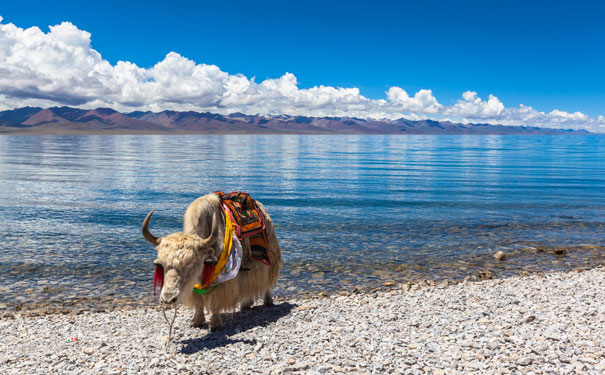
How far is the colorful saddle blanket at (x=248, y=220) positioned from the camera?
233 inches

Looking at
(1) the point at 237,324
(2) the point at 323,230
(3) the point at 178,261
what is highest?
(3) the point at 178,261

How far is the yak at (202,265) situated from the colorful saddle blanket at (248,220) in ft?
0.39

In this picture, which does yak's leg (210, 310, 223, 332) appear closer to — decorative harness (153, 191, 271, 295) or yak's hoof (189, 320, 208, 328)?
yak's hoof (189, 320, 208, 328)

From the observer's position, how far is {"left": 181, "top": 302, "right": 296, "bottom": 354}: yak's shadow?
209 inches

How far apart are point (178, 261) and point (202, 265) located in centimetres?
37

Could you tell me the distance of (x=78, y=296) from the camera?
788 cm

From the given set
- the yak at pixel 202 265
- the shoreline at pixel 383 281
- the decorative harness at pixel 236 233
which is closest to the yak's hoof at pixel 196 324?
the yak at pixel 202 265

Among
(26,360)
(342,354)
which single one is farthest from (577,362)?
(26,360)

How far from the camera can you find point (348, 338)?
5223 mm

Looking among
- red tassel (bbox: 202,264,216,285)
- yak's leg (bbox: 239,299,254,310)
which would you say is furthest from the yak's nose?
yak's leg (bbox: 239,299,254,310)

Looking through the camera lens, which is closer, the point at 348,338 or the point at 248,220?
the point at 348,338

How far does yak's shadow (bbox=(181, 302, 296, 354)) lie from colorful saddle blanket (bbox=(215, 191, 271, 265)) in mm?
786

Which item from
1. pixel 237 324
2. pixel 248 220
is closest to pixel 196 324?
pixel 237 324

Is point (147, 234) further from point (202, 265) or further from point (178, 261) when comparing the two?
point (202, 265)
